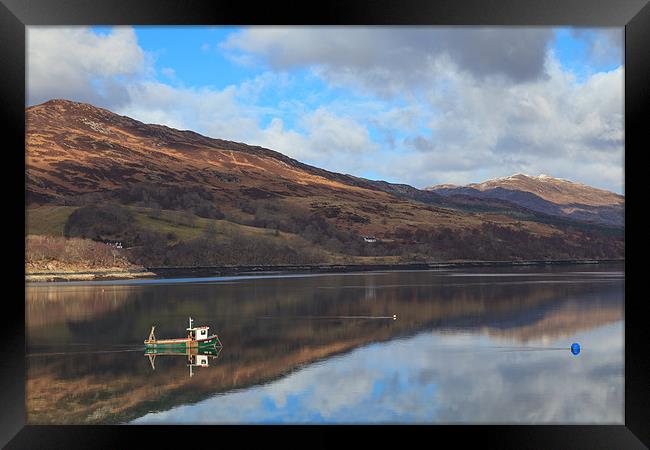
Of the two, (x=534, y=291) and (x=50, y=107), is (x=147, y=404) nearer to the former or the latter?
(x=534, y=291)

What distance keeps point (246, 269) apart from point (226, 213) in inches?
1322

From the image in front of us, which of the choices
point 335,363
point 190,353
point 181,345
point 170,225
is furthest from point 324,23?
point 170,225

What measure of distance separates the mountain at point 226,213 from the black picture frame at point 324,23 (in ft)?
266

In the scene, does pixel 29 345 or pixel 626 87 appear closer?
pixel 626 87

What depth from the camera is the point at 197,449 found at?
22.7 ft

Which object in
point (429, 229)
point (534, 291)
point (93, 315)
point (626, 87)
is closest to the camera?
point (626, 87)

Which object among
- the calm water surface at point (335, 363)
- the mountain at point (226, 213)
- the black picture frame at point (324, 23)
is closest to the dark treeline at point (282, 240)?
the mountain at point (226, 213)

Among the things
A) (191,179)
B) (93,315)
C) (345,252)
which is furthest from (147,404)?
(191,179)

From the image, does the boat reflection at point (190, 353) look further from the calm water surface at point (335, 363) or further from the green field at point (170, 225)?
the green field at point (170, 225)

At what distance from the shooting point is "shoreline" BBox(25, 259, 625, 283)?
3004 inches

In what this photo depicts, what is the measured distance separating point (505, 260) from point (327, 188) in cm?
5533

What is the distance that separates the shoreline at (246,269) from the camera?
250 feet

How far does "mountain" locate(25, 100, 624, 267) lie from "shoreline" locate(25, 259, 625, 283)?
9.35 feet

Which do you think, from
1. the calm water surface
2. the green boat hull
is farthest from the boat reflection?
the calm water surface
